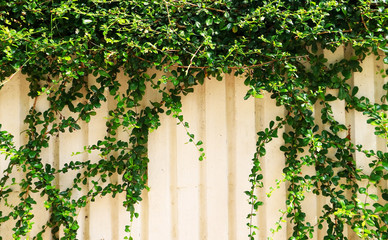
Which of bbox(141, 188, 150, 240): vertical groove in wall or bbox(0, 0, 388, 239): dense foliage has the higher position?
bbox(0, 0, 388, 239): dense foliage

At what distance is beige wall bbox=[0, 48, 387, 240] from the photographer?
184 cm

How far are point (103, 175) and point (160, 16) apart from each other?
0.86 metres

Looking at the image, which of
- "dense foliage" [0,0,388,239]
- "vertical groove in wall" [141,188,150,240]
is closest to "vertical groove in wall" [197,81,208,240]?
"dense foliage" [0,0,388,239]

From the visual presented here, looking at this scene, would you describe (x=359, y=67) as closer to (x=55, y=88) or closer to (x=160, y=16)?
(x=160, y=16)

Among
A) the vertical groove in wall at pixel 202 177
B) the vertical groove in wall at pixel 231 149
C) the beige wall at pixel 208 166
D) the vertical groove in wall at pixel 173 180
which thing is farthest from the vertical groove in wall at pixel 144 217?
the vertical groove in wall at pixel 231 149

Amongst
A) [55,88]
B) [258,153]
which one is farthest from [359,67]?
[55,88]

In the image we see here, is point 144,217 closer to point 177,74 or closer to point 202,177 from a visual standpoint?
point 202,177

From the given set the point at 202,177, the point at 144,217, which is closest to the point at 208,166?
the point at 202,177

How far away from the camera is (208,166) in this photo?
1.89 metres

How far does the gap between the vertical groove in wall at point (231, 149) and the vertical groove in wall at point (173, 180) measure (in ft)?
0.99

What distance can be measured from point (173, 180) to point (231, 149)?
37 cm

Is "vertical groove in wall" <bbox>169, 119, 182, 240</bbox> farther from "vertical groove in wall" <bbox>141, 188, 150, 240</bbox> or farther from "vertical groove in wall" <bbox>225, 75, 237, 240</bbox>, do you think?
"vertical groove in wall" <bbox>225, 75, 237, 240</bbox>

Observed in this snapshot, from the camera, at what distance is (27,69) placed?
5.73 ft

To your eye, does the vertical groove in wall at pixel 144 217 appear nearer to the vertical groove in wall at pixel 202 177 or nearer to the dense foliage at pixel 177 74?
the dense foliage at pixel 177 74
